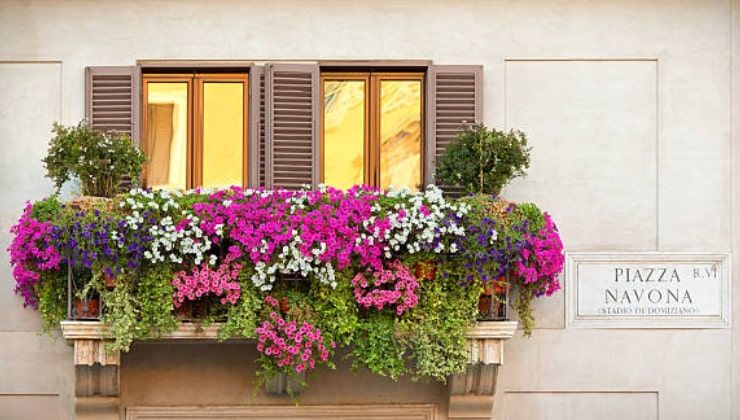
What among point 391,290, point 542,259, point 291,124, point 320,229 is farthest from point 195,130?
point 542,259

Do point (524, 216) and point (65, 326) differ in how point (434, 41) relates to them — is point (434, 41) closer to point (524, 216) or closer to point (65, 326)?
point (524, 216)

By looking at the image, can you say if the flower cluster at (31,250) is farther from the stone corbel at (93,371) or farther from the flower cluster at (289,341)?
the flower cluster at (289,341)

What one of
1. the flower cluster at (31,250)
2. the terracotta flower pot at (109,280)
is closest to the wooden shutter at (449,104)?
the terracotta flower pot at (109,280)

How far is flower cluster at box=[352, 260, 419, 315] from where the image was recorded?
46.7 feet

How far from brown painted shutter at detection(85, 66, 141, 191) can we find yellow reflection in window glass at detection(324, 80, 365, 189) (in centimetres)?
160

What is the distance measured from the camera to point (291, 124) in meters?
15.2

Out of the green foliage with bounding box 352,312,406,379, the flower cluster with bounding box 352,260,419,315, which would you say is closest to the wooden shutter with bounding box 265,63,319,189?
the flower cluster with bounding box 352,260,419,315

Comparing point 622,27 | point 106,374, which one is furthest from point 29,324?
point 622,27

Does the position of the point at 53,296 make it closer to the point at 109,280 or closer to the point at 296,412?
the point at 109,280

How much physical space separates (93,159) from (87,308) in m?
1.18

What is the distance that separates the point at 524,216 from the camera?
47.5ft

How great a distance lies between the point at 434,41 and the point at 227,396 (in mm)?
3450

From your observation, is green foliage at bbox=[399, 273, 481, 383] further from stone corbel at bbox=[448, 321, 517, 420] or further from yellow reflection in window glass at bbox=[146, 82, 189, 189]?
yellow reflection in window glass at bbox=[146, 82, 189, 189]

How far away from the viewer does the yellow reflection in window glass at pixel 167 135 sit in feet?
50.4
